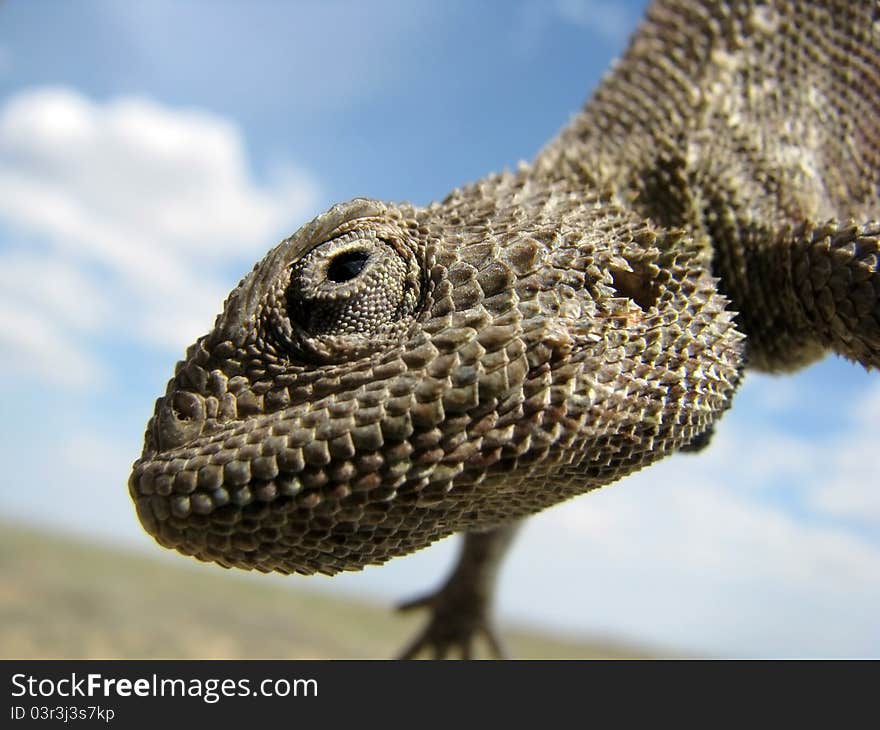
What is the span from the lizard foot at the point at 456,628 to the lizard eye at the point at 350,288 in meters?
4.81

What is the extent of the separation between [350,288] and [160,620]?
16.7 meters

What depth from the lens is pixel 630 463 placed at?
311 cm

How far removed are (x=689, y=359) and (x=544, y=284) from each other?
73cm

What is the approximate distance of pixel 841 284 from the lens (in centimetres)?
329

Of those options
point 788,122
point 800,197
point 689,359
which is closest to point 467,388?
point 689,359

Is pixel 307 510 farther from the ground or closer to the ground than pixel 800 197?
closer to the ground

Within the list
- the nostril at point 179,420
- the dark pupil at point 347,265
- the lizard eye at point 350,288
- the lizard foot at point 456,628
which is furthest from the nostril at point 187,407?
the lizard foot at point 456,628

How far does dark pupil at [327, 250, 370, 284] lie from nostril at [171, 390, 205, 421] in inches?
25.6

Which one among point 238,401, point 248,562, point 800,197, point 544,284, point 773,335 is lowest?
point 248,562

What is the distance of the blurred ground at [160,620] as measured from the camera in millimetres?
13070

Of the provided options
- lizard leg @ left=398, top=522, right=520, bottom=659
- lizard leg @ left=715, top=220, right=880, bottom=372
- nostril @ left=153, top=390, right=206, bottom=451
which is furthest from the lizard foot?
nostril @ left=153, top=390, right=206, bottom=451

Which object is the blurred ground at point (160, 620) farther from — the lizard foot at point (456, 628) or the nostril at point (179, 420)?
the nostril at point (179, 420)

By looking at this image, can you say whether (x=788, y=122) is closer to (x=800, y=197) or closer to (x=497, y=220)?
(x=800, y=197)

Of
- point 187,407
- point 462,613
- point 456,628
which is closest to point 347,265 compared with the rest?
point 187,407
